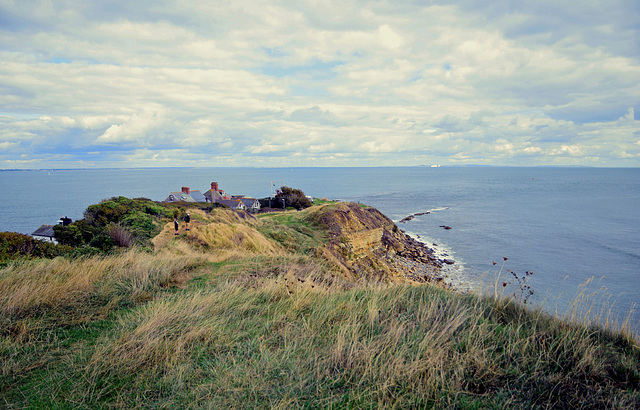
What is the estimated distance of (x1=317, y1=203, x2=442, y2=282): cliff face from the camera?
95.3ft

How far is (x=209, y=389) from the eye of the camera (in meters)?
3.67

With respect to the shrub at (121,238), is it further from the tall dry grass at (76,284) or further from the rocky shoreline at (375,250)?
the rocky shoreline at (375,250)

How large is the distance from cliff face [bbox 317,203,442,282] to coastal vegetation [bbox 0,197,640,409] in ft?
60.7

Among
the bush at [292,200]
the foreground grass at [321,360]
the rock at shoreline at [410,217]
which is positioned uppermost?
the foreground grass at [321,360]

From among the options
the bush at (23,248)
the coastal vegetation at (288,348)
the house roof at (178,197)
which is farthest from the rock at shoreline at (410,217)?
the coastal vegetation at (288,348)

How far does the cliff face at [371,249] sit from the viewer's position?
2906cm

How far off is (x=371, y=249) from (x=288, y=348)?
32.3m

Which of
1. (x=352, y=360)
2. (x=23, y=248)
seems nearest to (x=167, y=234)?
(x=23, y=248)

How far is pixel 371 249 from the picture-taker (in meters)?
36.0

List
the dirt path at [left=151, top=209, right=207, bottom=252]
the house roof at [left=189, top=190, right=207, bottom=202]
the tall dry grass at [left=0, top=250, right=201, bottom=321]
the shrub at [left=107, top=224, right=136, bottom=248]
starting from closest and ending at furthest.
Result: the tall dry grass at [left=0, top=250, right=201, bottom=321] < the shrub at [left=107, top=224, right=136, bottom=248] < the dirt path at [left=151, top=209, right=207, bottom=252] < the house roof at [left=189, top=190, right=207, bottom=202]

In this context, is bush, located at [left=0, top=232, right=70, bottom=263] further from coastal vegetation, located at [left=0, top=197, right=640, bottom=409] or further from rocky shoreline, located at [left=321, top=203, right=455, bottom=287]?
rocky shoreline, located at [left=321, top=203, right=455, bottom=287]

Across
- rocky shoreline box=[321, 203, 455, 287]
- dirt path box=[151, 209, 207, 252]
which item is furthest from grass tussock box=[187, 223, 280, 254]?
rocky shoreline box=[321, 203, 455, 287]

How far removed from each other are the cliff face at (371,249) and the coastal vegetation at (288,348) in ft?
60.7

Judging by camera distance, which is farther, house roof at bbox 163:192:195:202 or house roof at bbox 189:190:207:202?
house roof at bbox 189:190:207:202
